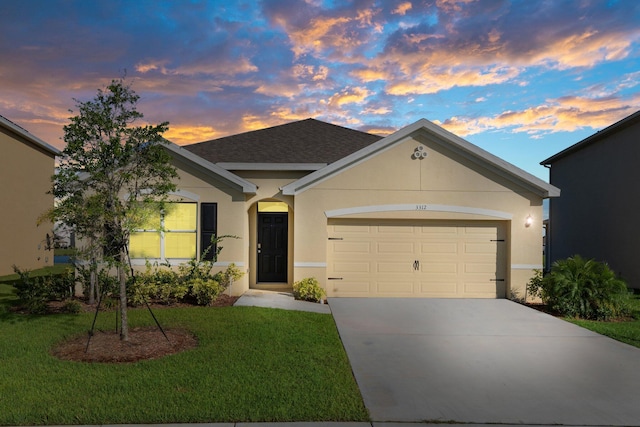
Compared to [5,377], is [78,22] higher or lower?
higher

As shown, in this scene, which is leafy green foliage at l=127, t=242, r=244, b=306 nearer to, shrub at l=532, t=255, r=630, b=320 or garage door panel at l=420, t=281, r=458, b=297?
garage door panel at l=420, t=281, r=458, b=297

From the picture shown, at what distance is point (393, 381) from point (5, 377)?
5084mm

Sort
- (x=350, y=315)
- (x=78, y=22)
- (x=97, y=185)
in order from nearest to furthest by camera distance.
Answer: (x=97, y=185), (x=350, y=315), (x=78, y=22)

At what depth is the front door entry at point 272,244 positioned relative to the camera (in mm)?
13281

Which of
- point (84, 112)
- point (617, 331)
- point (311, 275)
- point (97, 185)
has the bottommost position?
point (617, 331)

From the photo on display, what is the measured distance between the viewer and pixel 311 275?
38.1ft

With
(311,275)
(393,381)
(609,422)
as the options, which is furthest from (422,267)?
(609,422)

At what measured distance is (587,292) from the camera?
10.1 meters

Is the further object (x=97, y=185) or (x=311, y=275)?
(x=311, y=275)

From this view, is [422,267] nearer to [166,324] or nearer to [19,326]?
[166,324]

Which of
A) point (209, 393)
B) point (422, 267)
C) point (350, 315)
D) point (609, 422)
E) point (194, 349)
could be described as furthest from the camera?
point (422, 267)

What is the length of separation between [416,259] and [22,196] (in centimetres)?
1690

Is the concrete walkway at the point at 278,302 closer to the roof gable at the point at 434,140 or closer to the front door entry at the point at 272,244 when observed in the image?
the front door entry at the point at 272,244

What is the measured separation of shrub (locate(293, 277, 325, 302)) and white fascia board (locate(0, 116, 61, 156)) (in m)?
10.4
